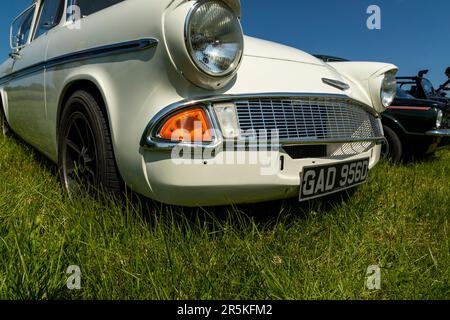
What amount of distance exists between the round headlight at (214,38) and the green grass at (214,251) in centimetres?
61

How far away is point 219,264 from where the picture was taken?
4.02 ft

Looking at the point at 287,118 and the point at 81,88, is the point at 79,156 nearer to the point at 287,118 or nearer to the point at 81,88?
the point at 81,88

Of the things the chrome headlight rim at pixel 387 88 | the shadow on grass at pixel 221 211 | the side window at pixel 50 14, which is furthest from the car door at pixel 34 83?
the chrome headlight rim at pixel 387 88

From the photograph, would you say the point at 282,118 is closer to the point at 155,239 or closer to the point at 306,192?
the point at 306,192

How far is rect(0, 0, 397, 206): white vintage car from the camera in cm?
124

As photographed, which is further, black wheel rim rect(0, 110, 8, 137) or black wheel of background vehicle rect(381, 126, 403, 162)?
black wheel rim rect(0, 110, 8, 137)

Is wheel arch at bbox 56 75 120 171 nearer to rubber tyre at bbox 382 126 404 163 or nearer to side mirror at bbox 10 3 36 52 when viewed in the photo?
side mirror at bbox 10 3 36 52

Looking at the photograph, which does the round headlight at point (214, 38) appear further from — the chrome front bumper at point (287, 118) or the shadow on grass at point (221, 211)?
the shadow on grass at point (221, 211)

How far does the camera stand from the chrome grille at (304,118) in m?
1.31

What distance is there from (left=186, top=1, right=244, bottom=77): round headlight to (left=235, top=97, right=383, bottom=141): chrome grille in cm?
16

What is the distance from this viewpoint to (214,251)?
130cm

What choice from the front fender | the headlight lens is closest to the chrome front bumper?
the front fender

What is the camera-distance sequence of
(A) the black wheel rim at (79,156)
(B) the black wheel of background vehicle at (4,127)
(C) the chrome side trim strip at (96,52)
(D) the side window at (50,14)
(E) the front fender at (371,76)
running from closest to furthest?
1. (C) the chrome side trim strip at (96,52)
2. (A) the black wheel rim at (79,156)
3. (E) the front fender at (371,76)
4. (D) the side window at (50,14)
5. (B) the black wheel of background vehicle at (4,127)
